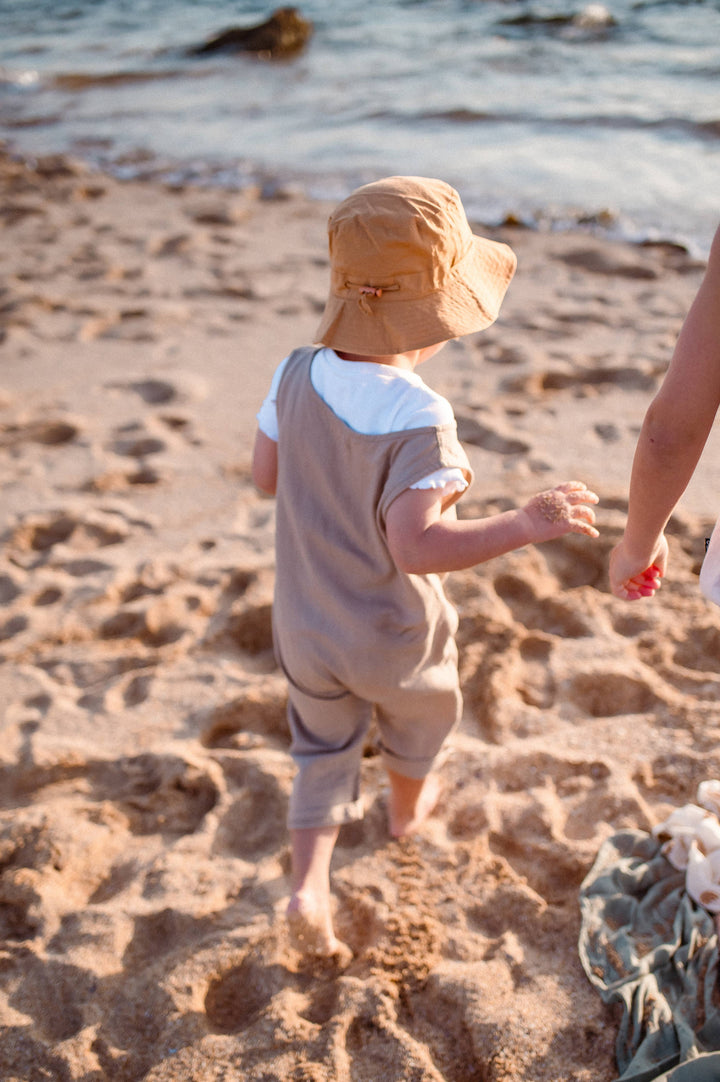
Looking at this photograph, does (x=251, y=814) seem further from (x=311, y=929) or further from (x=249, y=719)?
(x=311, y=929)

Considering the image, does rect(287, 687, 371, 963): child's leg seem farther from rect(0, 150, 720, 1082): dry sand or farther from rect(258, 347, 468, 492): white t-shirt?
rect(258, 347, 468, 492): white t-shirt

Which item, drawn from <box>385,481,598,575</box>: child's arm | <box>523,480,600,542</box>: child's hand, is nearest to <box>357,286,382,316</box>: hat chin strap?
<box>385,481,598,575</box>: child's arm

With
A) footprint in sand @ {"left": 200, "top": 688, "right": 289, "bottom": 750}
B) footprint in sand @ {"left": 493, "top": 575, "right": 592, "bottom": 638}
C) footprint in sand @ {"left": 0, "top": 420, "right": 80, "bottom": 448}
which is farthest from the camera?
footprint in sand @ {"left": 0, "top": 420, "right": 80, "bottom": 448}

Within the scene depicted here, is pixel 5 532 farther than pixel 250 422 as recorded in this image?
No

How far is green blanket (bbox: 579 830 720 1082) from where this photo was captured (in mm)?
1585

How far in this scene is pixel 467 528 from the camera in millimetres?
1475

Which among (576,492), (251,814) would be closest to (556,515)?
(576,492)

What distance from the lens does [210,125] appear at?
8617 mm

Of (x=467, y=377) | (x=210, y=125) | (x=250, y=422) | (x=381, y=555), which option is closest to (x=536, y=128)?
(x=210, y=125)

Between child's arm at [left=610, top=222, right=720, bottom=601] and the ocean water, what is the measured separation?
14.3 ft

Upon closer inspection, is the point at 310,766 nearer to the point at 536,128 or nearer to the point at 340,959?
the point at 340,959

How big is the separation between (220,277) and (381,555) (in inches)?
150

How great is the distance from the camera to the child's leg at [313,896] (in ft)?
5.82

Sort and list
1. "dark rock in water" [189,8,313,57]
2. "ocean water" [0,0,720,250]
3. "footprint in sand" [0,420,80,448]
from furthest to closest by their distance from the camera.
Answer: "dark rock in water" [189,8,313,57] → "ocean water" [0,0,720,250] → "footprint in sand" [0,420,80,448]
